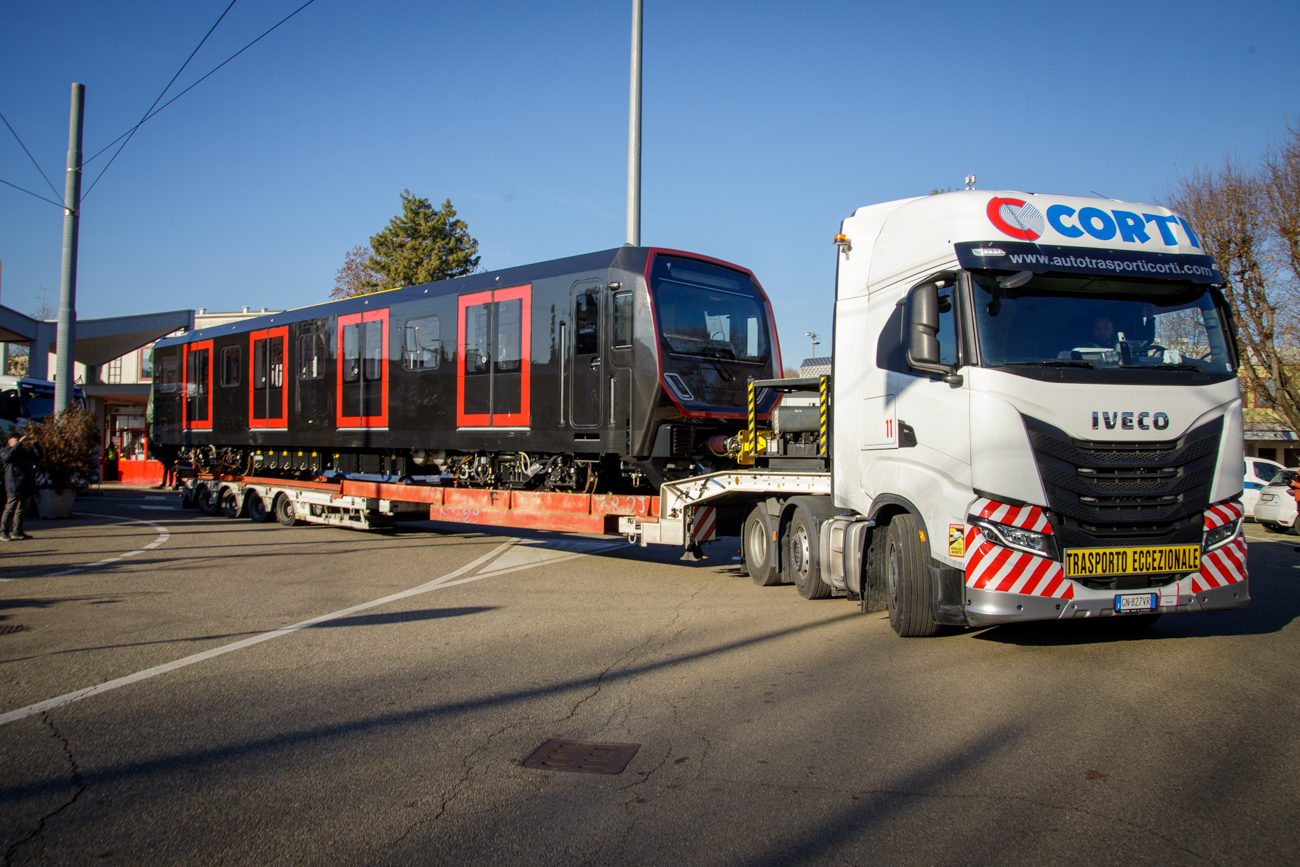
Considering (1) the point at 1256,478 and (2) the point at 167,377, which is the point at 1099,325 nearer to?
(1) the point at 1256,478

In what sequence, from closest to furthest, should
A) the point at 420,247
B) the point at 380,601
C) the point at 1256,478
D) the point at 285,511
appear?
the point at 380,601 → the point at 285,511 → the point at 1256,478 → the point at 420,247

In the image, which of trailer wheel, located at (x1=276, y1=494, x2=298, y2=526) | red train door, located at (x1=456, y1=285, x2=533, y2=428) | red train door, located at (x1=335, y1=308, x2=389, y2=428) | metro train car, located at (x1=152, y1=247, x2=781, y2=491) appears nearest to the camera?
metro train car, located at (x1=152, y1=247, x2=781, y2=491)

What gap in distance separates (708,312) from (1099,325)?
5168 mm

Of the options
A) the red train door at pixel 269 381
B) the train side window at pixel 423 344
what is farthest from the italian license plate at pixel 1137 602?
the red train door at pixel 269 381

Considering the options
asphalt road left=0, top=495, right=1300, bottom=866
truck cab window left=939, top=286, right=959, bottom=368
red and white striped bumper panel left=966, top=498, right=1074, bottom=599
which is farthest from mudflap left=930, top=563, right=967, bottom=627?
truck cab window left=939, top=286, right=959, bottom=368

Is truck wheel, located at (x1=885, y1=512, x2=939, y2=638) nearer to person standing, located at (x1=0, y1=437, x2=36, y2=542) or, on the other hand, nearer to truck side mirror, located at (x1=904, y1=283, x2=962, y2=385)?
truck side mirror, located at (x1=904, y1=283, x2=962, y2=385)

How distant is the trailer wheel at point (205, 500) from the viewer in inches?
768

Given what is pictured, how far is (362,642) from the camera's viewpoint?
7.17 m

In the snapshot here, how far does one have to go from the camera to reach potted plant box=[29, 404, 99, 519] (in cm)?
1825

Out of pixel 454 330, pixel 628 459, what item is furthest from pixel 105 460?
pixel 628 459

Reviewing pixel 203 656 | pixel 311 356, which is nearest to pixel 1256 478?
pixel 311 356

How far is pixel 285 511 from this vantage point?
16859 mm

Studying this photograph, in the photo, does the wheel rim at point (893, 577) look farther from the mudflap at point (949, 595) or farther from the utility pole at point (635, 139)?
the utility pole at point (635, 139)

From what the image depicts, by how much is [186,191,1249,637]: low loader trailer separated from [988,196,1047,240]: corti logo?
0.01 metres
